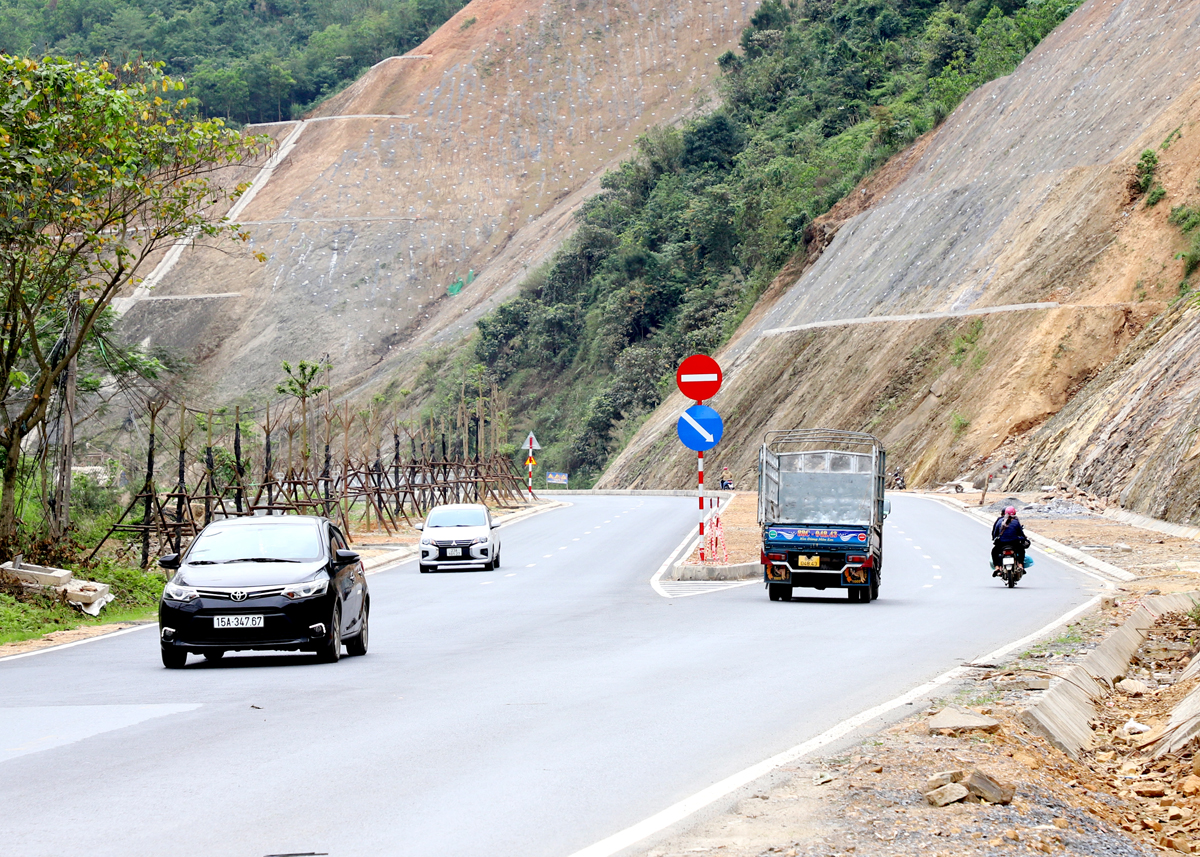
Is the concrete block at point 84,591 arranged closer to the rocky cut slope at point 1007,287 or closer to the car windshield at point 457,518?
the car windshield at point 457,518

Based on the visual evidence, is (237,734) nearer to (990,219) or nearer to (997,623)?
(997,623)

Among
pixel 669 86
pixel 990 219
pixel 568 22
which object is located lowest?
pixel 990 219

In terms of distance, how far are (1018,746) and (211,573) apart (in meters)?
8.19

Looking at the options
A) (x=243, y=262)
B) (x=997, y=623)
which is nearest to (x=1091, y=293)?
(x=997, y=623)

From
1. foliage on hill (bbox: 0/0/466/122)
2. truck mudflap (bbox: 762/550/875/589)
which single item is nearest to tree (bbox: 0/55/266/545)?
truck mudflap (bbox: 762/550/875/589)

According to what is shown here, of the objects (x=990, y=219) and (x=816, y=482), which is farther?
(x=990, y=219)

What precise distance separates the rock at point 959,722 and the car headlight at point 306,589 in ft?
21.1

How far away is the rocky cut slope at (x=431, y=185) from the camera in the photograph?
110 metres

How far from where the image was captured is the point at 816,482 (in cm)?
2264

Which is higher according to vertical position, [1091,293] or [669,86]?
[669,86]

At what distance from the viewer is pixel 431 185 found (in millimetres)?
123062

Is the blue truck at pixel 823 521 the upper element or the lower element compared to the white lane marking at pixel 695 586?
upper

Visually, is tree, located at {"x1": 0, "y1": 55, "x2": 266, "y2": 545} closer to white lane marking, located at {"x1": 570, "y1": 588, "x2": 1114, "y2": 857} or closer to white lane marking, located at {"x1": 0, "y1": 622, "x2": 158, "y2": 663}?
white lane marking, located at {"x1": 0, "y1": 622, "x2": 158, "y2": 663}

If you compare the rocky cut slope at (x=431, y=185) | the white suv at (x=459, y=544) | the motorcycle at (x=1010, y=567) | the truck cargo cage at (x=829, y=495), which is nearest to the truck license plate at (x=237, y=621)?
the truck cargo cage at (x=829, y=495)
